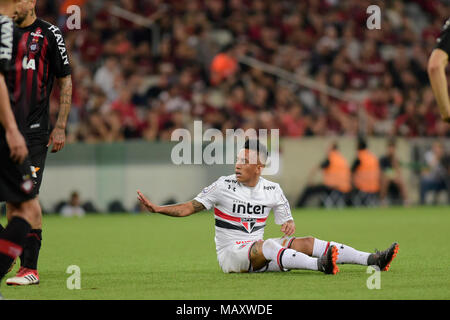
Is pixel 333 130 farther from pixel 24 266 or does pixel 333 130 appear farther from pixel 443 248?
pixel 24 266

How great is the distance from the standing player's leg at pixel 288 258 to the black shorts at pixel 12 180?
104 inches

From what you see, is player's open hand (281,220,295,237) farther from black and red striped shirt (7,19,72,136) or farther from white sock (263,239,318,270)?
black and red striped shirt (7,19,72,136)

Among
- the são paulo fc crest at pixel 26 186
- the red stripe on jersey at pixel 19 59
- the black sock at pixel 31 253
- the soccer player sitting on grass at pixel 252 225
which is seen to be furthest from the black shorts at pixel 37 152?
the são paulo fc crest at pixel 26 186

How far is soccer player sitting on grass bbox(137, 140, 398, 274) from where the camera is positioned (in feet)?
26.9

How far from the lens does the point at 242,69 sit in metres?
23.7

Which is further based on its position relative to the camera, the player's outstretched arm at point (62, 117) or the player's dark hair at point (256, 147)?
the player's dark hair at point (256, 147)

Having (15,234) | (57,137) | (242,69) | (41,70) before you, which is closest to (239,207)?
(57,137)

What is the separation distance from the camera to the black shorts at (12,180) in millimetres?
6156

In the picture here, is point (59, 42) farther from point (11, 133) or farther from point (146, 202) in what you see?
point (11, 133)

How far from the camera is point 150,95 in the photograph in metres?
22.0

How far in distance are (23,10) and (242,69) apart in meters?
16.6

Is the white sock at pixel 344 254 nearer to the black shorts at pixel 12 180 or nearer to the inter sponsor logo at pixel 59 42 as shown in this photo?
the inter sponsor logo at pixel 59 42

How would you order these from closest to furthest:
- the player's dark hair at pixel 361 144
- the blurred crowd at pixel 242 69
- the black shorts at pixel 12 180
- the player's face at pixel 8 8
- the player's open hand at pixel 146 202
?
the black shorts at pixel 12 180, the player's face at pixel 8 8, the player's open hand at pixel 146 202, the blurred crowd at pixel 242 69, the player's dark hair at pixel 361 144
